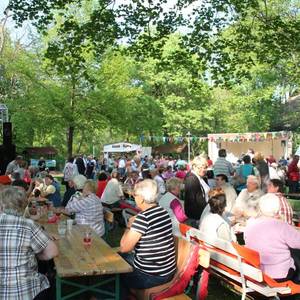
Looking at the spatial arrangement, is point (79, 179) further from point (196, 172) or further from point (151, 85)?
point (151, 85)

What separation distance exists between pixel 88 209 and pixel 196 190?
1.57m

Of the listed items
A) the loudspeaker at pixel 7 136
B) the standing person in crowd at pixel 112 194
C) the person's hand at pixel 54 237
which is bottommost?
the standing person in crowd at pixel 112 194

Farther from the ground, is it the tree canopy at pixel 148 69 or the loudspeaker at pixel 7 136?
the tree canopy at pixel 148 69

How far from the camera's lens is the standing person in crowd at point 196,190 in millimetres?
7059

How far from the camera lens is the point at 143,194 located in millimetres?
4309

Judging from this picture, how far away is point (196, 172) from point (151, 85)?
37.6 m

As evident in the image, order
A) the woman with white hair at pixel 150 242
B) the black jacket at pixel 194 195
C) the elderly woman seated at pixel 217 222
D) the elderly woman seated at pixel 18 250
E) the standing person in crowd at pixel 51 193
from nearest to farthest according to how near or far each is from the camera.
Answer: the elderly woman seated at pixel 18 250, the woman with white hair at pixel 150 242, the elderly woman seated at pixel 217 222, the black jacket at pixel 194 195, the standing person in crowd at pixel 51 193

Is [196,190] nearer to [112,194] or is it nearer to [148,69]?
[112,194]

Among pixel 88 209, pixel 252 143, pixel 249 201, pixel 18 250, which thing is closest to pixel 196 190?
pixel 249 201

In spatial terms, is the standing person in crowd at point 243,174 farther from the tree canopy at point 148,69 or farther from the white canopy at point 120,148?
the white canopy at point 120,148

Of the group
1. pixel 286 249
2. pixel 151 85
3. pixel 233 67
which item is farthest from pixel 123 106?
pixel 286 249

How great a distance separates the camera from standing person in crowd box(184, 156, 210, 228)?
278 inches

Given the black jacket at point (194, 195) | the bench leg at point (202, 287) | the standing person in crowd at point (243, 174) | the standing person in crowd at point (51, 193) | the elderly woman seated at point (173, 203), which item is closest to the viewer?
the bench leg at point (202, 287)

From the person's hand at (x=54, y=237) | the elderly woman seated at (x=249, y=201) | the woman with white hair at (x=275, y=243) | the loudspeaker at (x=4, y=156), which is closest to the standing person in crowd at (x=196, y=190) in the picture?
the elderly woman seated at (x=249, y=201)
